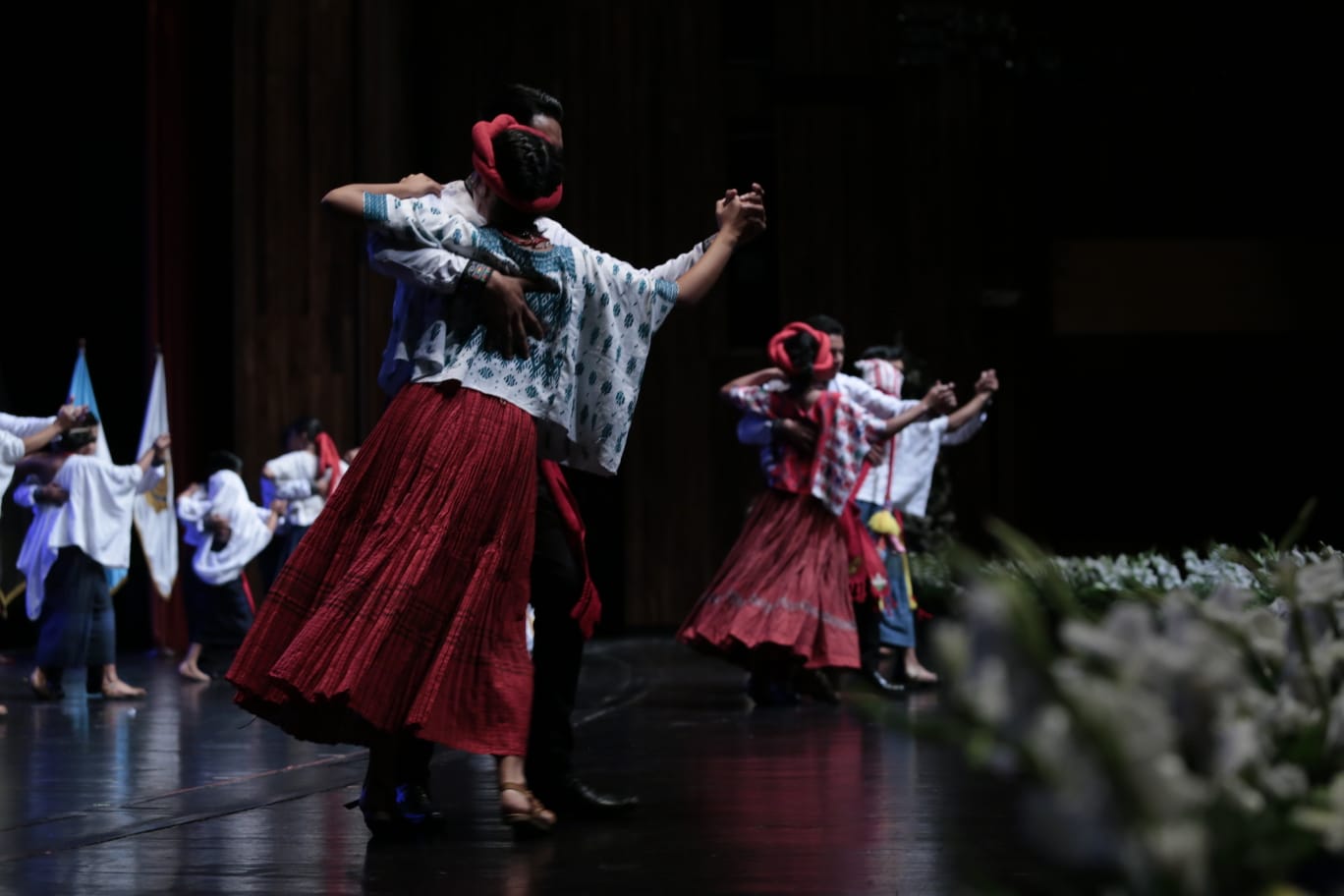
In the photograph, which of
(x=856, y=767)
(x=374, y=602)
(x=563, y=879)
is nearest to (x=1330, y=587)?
(x=563, y=879)

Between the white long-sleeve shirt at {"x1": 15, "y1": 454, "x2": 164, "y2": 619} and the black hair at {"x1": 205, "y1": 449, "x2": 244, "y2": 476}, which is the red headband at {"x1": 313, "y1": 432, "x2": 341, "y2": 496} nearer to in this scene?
the black hair at {"x1": 205, "y1": 449, "x2": 244, "y2": 476}

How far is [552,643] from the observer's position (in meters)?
3.26

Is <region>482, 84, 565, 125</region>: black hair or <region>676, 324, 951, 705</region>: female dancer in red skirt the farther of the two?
<region>676, 324, 951, 705</region>: female dancer in red skirt

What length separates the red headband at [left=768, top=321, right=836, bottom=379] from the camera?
6297 mm

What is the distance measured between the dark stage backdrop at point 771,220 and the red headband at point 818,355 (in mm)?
4328

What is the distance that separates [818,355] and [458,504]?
352cm

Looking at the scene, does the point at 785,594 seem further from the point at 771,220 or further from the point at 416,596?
the point at 771,220

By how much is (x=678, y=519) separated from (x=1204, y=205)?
5308 millimetres

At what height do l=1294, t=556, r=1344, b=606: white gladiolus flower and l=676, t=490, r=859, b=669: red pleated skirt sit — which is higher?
l=1294, t=556, r=1344, b=606: white gladiolus flower

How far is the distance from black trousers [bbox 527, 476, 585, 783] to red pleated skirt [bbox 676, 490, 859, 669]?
2.80 metres

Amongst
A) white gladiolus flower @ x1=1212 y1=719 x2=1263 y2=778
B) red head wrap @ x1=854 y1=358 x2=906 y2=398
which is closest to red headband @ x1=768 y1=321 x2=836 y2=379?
red head wrap @ x1=854 y1=358 x2=906 y2=398

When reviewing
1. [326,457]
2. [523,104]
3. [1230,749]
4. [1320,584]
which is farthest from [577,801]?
[326,457]

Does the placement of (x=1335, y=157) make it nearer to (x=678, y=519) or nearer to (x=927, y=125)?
(x=927, y=125)

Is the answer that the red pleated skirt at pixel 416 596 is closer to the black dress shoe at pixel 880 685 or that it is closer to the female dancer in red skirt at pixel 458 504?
the female dancer in red skirt at pixel 458 504
